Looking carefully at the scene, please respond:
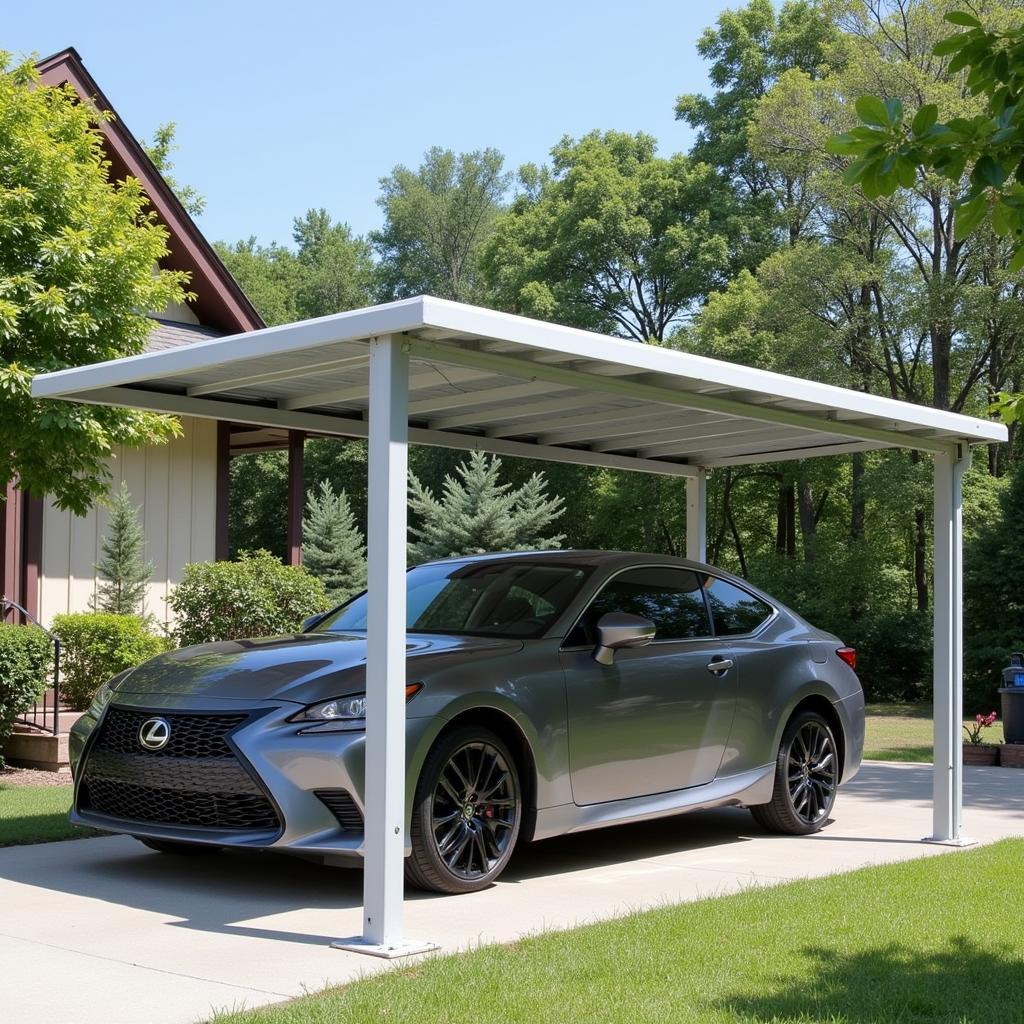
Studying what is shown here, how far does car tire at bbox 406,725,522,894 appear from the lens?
21.5 ft

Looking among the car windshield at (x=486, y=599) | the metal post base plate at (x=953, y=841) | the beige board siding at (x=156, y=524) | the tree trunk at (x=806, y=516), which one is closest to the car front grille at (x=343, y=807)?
the car windshield at (x=486, y=599)

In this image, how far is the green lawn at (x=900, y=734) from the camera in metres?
15.7

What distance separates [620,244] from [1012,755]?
30.7 meters

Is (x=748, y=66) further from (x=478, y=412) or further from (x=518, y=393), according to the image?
(x=518, y=393)

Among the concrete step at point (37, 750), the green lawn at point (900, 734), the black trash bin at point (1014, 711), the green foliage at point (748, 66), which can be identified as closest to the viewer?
the concrete step at point (37, 750)

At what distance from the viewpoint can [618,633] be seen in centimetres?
747

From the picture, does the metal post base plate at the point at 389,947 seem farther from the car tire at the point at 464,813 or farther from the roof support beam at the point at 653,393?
the roof support beam at the point at 653,393

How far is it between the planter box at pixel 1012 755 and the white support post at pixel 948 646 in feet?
19.7

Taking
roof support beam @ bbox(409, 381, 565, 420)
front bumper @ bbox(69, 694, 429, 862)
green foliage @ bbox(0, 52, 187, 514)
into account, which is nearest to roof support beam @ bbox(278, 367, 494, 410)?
roof support beam @ bbox(409, 381, 565, 420)

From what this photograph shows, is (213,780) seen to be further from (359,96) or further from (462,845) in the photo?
(359,96)

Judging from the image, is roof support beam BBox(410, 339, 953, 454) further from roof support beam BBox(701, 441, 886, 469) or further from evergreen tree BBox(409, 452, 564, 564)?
evergreen tree BBox(409, 452, 564, 564)

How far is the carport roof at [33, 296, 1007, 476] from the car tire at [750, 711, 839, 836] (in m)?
1.95

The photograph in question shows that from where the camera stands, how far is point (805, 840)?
889cm

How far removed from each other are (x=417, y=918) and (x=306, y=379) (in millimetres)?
3051
